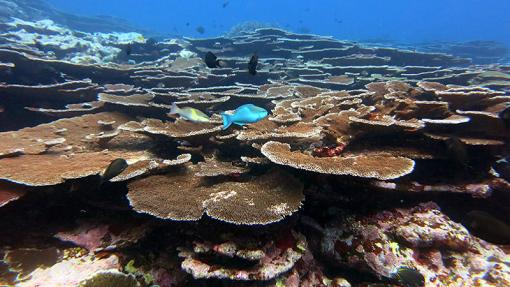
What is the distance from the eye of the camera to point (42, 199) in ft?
10.8

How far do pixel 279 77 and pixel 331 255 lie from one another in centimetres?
782

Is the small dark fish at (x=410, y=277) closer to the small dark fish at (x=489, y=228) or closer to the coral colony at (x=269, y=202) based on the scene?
the coral colony at (x=269, y=202)

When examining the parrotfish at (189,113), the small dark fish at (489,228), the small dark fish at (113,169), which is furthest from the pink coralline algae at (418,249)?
the small dark fish at (113,169)

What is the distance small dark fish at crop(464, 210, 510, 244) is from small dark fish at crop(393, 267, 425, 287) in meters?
0.68

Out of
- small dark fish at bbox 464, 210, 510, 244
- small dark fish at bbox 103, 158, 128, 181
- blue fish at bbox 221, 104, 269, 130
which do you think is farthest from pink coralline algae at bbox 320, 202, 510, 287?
small dark fish at bbox 103, 158, 128, 181

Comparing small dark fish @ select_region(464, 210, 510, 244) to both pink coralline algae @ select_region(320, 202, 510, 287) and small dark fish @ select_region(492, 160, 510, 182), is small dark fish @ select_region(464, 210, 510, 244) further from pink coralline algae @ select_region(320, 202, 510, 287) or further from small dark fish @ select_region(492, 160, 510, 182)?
small dark fish @ select_region(492, 160, 510, 182)

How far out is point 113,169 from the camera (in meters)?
3.09

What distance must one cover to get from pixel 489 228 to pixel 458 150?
104 centimetres

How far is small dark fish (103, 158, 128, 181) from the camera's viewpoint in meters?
3.07

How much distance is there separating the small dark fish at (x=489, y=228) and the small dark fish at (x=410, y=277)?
0.68 m

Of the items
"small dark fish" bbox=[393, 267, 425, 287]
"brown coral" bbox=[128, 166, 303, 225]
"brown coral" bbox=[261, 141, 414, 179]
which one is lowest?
"small dark fish" bbox=[393, 267, 425, 287]

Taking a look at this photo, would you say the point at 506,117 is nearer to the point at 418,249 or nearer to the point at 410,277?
the point at 418,249

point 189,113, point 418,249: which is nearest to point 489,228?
point 418,249

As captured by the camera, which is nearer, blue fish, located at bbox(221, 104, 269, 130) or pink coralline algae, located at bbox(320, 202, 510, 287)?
pink coralline algae, located at bbox(320, 202, 510, 287)
